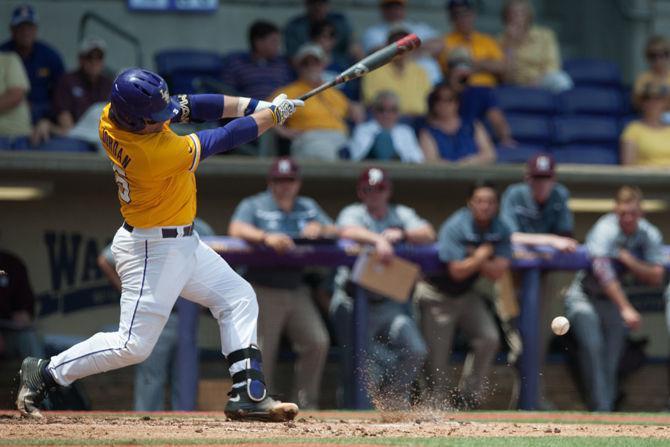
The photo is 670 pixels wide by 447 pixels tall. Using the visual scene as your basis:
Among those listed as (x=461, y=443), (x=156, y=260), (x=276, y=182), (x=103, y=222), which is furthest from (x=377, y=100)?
(x=461, y=443)

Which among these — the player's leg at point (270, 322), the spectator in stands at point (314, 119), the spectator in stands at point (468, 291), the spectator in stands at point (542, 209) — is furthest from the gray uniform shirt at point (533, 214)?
the player's leg at point (270, 322)

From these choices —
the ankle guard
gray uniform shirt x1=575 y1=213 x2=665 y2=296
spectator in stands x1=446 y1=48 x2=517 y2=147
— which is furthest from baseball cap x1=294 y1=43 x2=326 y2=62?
the ankle guard

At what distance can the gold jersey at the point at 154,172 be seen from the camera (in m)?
5.22

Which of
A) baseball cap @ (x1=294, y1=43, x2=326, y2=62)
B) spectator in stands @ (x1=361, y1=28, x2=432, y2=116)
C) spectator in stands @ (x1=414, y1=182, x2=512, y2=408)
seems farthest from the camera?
spectator in stands @ (x1=361, y1=28, x2=432, y2=116)

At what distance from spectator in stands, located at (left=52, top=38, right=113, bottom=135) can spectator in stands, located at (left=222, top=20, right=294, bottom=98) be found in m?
0.99

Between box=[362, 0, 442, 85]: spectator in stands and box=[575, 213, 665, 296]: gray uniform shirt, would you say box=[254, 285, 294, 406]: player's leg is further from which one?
box=[362, 0, 442, 85]: spectator in stands

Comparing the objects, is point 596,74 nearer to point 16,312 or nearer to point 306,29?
point 306,29

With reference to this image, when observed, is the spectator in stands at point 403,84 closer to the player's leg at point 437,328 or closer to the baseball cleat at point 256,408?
the player's leg at point 437,328

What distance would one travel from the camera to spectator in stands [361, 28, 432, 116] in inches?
384

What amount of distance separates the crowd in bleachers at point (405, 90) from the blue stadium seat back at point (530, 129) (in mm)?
11

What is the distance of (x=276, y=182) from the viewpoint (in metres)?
7.68

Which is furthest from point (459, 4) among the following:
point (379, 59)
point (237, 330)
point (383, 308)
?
point (237, 330)

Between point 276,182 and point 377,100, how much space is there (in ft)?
5.06

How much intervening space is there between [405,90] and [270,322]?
3.12 m
